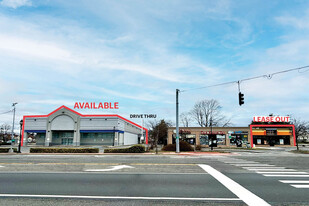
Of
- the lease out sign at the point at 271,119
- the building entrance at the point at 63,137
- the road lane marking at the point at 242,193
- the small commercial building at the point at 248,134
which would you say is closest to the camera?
the road lane marking at the point at 242,193

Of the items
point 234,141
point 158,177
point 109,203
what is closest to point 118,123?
point 234,141

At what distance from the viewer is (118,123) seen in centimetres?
5503

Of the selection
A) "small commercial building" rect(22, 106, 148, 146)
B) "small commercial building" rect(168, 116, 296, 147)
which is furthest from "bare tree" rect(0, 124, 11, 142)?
"small commercial building" rect(168, 116, 296, 147)

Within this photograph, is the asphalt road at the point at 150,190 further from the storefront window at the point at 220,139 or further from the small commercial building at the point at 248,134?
the storefront window at the point at 220,139

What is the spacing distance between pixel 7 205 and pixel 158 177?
5387 mm

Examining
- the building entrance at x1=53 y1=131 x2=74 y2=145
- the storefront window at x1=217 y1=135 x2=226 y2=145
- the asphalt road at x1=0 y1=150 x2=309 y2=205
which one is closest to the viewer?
the asphalt road at x1=0 y1=150 x2=309 y2=205

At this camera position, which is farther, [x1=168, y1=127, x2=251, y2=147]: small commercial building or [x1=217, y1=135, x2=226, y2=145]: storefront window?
[x1=217, y1=135, x2=226, y2=145]: storefront window

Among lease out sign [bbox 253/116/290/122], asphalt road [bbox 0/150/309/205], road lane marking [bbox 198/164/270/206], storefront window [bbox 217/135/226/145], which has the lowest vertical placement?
asphalt road [bbox 0/150/309/205]

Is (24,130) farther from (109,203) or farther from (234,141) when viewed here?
(109,203)

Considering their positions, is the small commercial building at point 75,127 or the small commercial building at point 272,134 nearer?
the small commercial building at point 272,134

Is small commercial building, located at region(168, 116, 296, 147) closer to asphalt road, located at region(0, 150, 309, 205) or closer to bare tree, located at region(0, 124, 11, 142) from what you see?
asphalt road, located at region(0, 150, 309, 205)

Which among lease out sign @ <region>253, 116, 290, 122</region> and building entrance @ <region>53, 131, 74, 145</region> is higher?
lease out sign @ <region>253, 116, 290, 122</region>

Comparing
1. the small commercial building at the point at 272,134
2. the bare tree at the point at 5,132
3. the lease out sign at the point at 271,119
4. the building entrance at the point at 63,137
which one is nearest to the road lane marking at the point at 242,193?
the small commercial building at the point at 272,134

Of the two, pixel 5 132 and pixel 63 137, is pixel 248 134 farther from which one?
pixel 5 132
